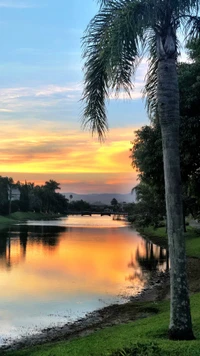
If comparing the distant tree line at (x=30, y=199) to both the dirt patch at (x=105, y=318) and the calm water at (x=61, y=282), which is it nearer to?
the calm water at (x=61, y=282)

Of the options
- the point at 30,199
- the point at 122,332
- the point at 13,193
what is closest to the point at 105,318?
the point at 122,332

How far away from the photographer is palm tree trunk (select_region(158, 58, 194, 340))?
776cm

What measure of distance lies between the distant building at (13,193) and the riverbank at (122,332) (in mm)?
102804

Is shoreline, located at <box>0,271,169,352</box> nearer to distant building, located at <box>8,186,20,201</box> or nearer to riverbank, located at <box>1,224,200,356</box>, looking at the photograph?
riverbank, located at <box>1,224,200,356</box>

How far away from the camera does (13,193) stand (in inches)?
5192

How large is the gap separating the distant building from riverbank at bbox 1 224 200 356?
102804mm

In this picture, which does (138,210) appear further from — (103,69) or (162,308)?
(103,69)

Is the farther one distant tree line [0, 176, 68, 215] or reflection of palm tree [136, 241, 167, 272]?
distant tree line [0, 176, 68, 215]

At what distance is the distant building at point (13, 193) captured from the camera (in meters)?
123

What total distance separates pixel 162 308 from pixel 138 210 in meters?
35.9

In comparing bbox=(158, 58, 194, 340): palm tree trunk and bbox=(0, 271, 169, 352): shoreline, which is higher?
bbox=(158, 58, 194, 340): palm tree trunk

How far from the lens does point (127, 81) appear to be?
944 cm

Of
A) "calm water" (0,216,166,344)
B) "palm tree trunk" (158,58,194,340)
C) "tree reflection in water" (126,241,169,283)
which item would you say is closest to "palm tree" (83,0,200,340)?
"palm tree trunk" (158,58,194,340)

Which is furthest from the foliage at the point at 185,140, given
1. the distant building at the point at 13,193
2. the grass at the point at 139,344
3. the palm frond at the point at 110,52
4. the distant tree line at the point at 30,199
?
the distant building at the point at 13,193
